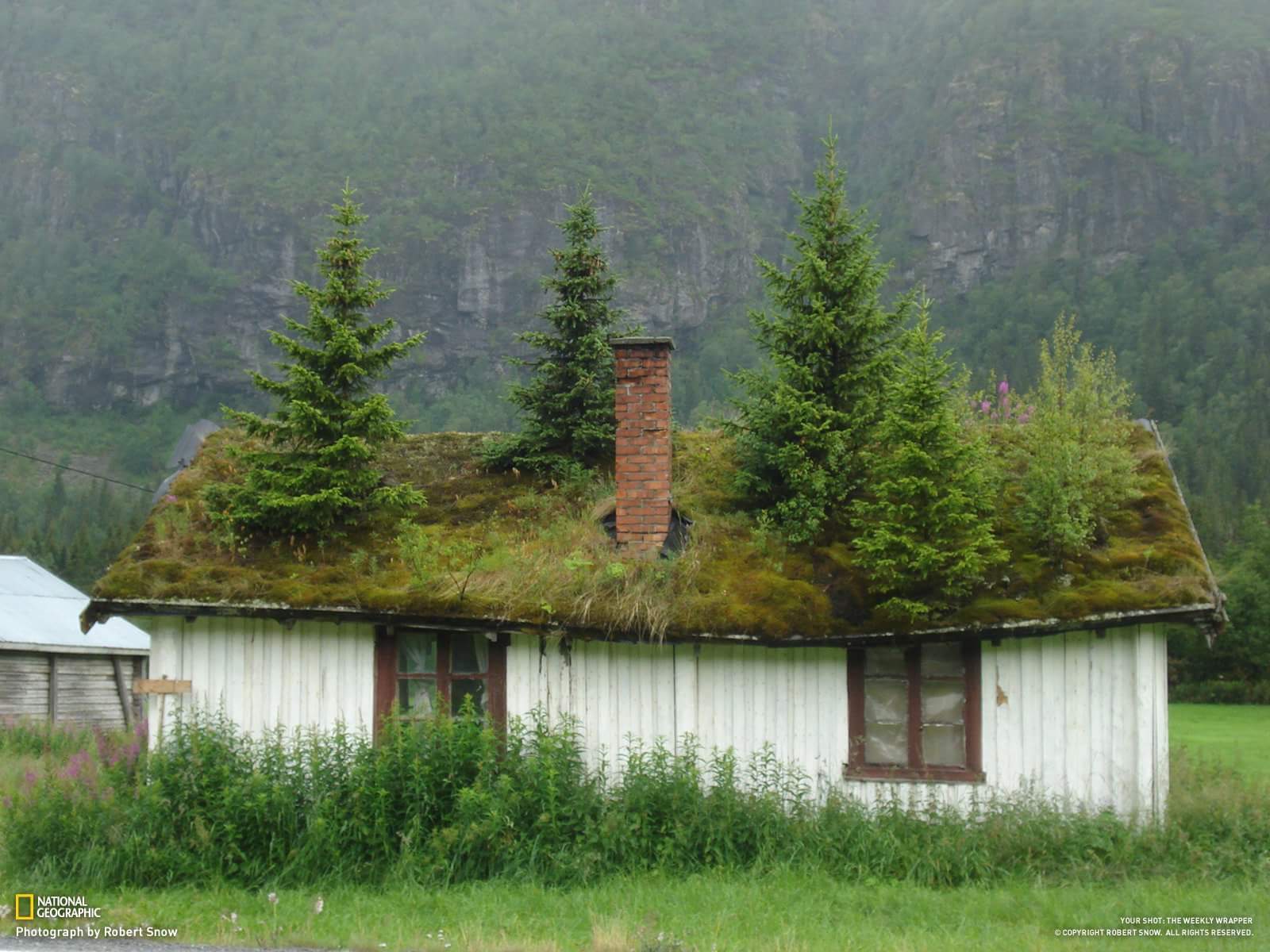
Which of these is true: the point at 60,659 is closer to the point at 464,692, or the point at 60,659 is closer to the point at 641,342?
the point at 464,692

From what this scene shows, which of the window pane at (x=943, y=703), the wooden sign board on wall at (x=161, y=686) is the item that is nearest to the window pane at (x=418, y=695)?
the wooden sign board on wall at (x=161, y=686)

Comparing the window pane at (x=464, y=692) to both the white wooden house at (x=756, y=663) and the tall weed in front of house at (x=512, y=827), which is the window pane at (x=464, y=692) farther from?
the tall weed in front of house at (x=512, y=827)

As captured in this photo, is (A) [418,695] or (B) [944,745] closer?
(B) [944,745]

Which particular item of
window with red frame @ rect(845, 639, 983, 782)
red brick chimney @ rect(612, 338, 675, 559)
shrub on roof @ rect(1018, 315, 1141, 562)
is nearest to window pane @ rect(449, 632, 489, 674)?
red brick chimney @ rect(612, 338, 675, 559)

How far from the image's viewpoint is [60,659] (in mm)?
28047

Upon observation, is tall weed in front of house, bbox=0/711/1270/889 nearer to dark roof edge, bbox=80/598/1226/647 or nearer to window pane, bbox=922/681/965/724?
window pane, bbox=922/681/965/724

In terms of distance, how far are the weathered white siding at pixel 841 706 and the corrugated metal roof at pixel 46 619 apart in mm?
17494

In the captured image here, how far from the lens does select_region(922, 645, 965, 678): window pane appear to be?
1312 cm

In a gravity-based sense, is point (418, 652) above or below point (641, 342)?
below

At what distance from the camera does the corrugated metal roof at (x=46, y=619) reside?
27.2 meters

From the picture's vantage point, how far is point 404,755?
40.9 ft

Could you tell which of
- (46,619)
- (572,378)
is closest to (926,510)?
(572,378)

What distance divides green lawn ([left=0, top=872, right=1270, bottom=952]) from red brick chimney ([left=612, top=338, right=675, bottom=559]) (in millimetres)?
4017

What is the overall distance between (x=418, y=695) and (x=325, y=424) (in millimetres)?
3488
